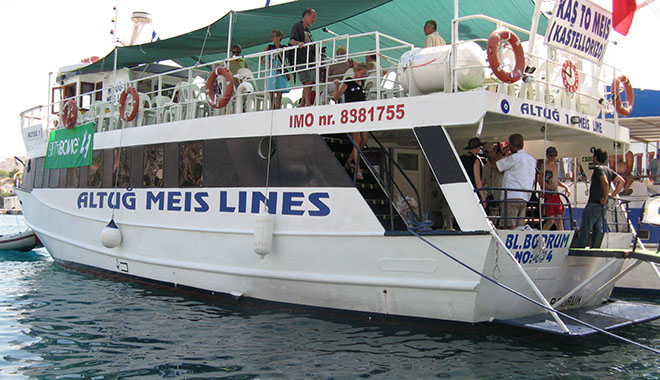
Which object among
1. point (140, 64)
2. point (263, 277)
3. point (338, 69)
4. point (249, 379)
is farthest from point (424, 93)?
point (140, 64)

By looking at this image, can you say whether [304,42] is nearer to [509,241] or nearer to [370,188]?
[370,188]

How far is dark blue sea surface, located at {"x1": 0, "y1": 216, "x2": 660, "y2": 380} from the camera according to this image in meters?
5.84

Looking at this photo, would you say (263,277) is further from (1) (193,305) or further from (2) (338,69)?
(2) (338,69)

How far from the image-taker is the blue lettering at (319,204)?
769cm

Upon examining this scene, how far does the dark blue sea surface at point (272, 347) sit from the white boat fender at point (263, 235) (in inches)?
35.1

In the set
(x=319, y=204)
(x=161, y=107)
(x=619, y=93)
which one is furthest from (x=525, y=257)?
(x=161, y=107)

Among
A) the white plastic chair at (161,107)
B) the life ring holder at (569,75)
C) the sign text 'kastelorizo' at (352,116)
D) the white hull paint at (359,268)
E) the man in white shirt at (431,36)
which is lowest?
the white hull paint at (359,268)

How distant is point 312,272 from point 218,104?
2875 mm

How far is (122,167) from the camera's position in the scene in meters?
10.7

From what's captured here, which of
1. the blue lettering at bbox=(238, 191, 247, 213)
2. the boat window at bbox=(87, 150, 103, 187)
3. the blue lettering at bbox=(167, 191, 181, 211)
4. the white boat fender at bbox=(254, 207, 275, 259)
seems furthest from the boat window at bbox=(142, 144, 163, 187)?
the white boat fender at bbox=(254, 207, 275, 259)

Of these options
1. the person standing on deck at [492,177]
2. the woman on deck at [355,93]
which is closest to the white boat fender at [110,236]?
the woman on deck at [355,93]

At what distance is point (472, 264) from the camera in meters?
6.61

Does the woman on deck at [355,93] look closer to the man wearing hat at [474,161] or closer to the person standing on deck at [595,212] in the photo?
the man wearing hat at [474,161]

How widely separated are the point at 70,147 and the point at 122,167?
2236mm
